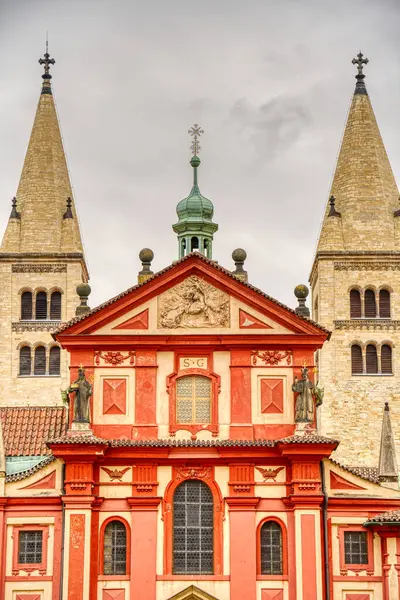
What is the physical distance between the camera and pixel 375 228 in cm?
6600

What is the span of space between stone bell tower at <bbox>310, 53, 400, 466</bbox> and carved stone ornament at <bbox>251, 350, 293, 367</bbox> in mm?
22224

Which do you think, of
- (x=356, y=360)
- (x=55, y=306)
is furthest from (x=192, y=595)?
(x=55, y=306)

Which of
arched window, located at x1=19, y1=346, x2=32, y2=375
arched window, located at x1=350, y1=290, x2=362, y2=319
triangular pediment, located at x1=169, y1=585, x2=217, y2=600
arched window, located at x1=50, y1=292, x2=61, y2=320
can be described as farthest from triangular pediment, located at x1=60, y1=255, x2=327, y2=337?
arched window, located at x1=50, y1=292, x2=61, y2=320

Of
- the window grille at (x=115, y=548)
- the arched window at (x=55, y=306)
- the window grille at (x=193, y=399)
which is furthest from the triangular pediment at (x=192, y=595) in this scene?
the arched window at (x=55, y=306)

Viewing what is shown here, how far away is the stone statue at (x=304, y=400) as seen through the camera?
128 feet

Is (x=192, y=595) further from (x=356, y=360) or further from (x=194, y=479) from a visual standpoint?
(x=356, y=360)

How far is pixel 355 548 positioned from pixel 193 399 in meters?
5.96

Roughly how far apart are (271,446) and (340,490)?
7.36ft

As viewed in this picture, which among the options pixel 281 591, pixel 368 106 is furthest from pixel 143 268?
pixel 368 106

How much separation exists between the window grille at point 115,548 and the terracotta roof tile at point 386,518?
21.6 ft

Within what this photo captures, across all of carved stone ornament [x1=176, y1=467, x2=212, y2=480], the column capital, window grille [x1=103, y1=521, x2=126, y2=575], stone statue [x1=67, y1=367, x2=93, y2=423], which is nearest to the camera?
window grille [x1=103, y1=521, x2=126, y2=575]

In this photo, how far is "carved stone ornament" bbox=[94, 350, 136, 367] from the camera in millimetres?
39969

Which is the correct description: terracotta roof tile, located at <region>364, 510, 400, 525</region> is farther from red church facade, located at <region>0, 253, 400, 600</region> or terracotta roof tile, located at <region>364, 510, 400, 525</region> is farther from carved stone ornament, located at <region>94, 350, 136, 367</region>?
carved stone ornament, located at <region>94, 350, 136, 367</region>

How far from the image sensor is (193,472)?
3931 centimetres
